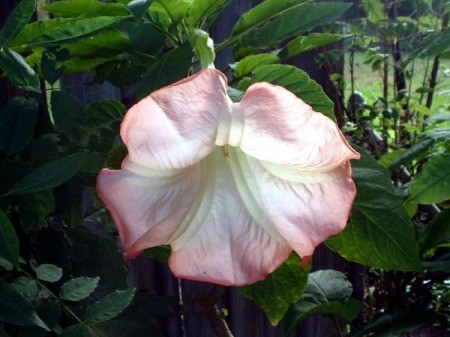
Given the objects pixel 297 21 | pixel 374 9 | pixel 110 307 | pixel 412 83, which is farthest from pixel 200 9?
pixel 412 83

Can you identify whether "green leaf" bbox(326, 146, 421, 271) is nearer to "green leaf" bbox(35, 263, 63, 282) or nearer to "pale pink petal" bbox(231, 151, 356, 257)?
"pale pink petal" bbox(231, 151, 356, 257)

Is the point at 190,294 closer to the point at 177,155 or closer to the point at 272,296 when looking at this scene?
the point at 272,296

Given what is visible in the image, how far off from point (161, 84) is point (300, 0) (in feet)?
0.72

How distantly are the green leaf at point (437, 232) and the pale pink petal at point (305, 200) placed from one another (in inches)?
19.6

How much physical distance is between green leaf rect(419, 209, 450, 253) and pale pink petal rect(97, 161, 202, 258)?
21.1 inches

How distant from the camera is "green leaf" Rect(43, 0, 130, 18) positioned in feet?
2.77

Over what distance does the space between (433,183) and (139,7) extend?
489mm

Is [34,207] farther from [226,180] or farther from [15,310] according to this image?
[226,180]

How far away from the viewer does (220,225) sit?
76 centimetres

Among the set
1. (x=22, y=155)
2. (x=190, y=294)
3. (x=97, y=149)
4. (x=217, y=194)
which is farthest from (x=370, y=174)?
(x=190, y=294)

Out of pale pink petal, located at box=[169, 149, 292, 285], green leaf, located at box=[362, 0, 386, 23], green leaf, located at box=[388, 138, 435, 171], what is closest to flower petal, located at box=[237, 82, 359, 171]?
pale pink petal, located at box=[169, 149, 292, 285]

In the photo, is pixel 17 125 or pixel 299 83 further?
pixel 17 125

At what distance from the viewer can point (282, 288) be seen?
872mm

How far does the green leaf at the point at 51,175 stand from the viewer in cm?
82
